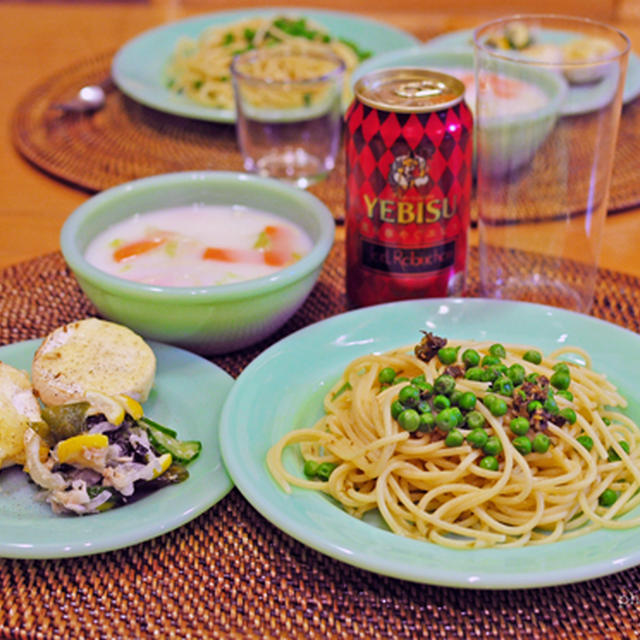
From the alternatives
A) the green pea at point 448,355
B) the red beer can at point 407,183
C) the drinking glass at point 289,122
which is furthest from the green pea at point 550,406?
the drinking glass at point 289,122

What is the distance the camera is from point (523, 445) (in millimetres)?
1385

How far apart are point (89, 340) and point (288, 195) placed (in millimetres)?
608

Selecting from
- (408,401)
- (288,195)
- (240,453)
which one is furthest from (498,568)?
(288,195)

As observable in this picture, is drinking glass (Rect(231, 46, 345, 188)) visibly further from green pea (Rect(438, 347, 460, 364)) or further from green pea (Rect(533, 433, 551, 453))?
green pea (Rect(533, 433, 551, 453))

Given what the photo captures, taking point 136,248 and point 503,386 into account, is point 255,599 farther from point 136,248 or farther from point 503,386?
point 136,248

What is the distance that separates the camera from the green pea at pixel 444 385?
1.41 meters

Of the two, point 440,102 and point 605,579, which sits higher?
point 440,102

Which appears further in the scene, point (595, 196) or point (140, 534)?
point (595, 196)

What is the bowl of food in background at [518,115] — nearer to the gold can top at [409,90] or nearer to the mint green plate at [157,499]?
the gold can top at [409,90]

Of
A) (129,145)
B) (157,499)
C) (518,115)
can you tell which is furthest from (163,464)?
(129,145)

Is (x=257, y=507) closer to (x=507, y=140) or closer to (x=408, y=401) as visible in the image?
(x=408, y=401)

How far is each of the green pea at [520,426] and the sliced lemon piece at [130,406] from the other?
59cm

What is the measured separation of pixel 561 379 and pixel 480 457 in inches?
7.9

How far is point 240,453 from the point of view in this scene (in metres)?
1.40
